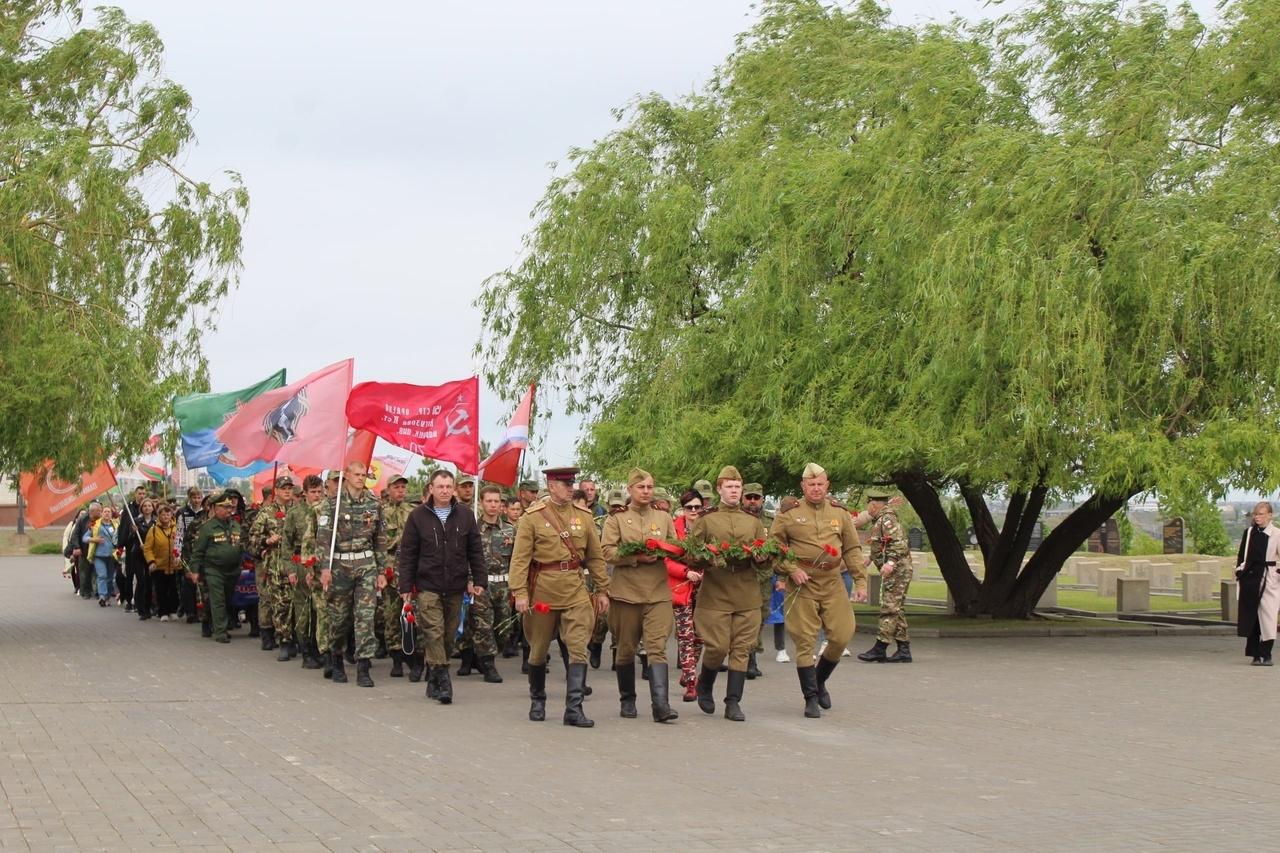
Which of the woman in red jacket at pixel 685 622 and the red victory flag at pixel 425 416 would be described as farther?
the red victory flag at pixel 425 416

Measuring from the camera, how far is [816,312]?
23.1 metres

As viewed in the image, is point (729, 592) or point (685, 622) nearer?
point (729, 592)

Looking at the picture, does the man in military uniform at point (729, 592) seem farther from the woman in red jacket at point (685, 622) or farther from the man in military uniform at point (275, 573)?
the man in military uniform at point (275, 573)

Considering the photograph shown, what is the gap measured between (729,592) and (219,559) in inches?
378

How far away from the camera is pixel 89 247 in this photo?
22000 mm

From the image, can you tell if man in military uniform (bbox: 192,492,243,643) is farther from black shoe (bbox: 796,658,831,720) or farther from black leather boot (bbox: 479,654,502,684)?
black shoe (bbox: 796,658,831,720)

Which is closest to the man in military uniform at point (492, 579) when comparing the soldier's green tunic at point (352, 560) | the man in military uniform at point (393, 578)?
the man in military uniform at point (393, 578)

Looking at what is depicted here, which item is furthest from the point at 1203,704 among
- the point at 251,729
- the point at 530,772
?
the point at 251,729

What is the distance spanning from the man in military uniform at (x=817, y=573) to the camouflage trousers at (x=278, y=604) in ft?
21.5

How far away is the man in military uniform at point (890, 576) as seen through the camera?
18.1m

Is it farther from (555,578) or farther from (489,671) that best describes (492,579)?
(555,578)

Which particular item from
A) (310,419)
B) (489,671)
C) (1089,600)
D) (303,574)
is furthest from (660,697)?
(1089,600)

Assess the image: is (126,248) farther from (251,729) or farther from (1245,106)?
(1245,106)

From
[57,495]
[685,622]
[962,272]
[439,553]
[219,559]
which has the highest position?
[962,272]
